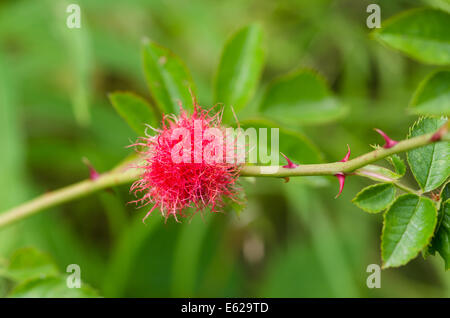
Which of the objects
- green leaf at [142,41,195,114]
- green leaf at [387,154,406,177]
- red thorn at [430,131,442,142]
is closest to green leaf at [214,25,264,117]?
green leaf at [142,41,195,114]

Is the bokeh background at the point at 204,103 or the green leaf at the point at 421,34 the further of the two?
the bokeh background at the point at 204,103

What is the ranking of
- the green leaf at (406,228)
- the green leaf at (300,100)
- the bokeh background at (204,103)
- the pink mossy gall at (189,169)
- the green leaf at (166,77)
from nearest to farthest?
the green leaf at (406,228)
the pink mossy gall at (189,169)
the green leaf at (166,77)
the green leaf at (300,100)
the bokeh background at (204,103)

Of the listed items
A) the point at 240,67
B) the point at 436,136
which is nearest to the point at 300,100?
the point at 240,67

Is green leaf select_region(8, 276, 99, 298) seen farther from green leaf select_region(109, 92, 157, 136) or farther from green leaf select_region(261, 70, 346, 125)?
green leaf select_region(261, 70, 346, 125)

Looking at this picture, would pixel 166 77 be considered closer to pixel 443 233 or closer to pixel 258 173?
pixel 258 173

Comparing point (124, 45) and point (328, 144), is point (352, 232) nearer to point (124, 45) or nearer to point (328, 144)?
point (328, 144)

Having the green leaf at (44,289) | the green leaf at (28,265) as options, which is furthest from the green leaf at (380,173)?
the green leaf at (28,265)

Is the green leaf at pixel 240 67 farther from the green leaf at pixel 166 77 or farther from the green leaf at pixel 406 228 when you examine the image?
the green leaf at pixel 406 228
